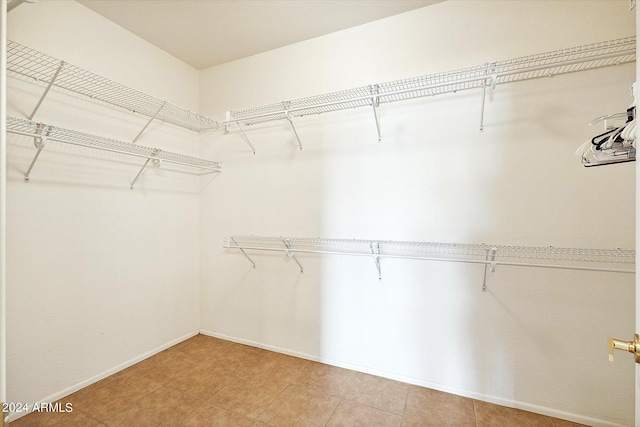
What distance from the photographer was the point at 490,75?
1566mm

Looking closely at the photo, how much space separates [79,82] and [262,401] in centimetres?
237

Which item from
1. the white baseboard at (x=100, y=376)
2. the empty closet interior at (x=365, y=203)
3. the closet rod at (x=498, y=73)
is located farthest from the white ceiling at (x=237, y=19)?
the white baseboard at (x=100, y=376)

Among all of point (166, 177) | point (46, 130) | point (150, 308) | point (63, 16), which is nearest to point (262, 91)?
point (166, 177)

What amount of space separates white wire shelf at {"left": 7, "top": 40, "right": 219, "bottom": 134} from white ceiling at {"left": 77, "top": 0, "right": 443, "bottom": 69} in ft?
1.80

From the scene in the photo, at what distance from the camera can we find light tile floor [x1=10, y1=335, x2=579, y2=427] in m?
1.60

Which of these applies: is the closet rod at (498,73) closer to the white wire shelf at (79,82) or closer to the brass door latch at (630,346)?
the white wire shelf at (79,82)

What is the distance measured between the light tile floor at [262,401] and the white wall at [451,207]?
129mm

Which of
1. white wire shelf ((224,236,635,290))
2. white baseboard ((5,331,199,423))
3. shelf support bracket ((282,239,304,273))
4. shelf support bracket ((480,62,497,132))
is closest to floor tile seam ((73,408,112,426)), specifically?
white baseboard ((5,331,199,423))

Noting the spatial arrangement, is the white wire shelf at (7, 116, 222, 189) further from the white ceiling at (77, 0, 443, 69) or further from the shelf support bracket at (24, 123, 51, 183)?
the white ceiling at (77, 0, 443, 69)

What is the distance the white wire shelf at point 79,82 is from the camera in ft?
5.17

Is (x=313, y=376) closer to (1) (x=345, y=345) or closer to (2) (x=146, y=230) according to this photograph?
(1) (x=345, y=345)

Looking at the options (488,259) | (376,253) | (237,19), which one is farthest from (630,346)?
(237,19)

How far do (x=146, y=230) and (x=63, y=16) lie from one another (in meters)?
1.51

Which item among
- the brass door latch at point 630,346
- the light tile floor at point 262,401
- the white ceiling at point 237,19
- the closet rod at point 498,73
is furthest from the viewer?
the white ceiling at point 237,19
